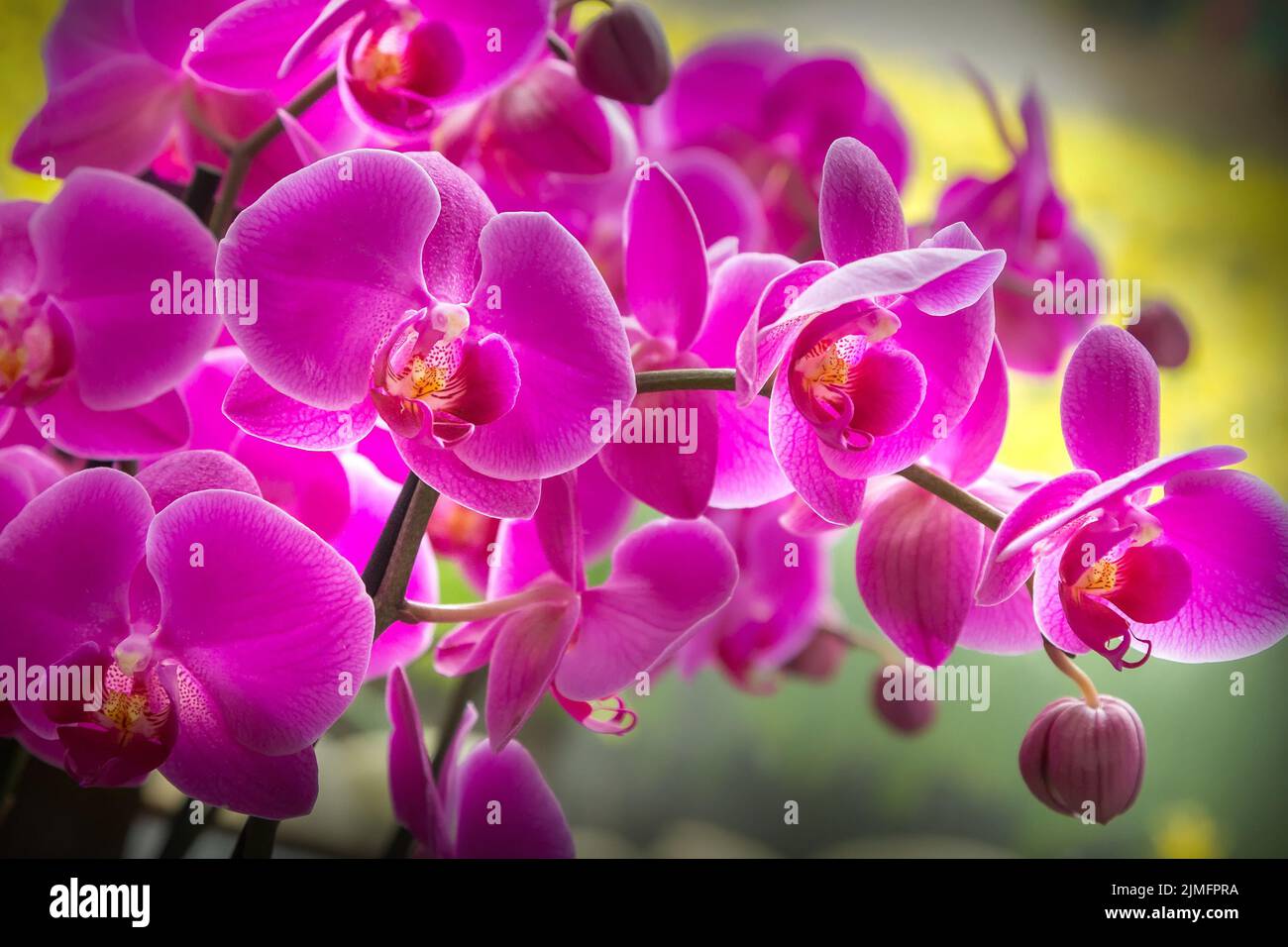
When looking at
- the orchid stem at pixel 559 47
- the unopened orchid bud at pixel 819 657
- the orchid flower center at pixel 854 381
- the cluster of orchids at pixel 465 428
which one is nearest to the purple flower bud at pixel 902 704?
the unopened orchid bud at pixel 819 657

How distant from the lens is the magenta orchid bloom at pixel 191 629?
1.30ft

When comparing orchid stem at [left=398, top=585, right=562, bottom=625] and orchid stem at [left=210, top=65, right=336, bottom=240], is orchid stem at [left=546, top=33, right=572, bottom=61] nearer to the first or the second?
orchid stem at [left=210, top=65, right=336, bottom=240]

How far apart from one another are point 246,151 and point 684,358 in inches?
8.5

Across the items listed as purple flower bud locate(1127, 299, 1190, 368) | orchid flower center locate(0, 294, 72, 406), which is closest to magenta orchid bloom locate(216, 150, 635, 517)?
orchid flower center locate(0, 294, 72, 406)

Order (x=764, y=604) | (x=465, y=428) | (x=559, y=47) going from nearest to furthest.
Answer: (x=465, y=428)
(x=559, y=47)
(x=764, y=604)

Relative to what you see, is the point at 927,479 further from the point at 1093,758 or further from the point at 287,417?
the point at 287,417

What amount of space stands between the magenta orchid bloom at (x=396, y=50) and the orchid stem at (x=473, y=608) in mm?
208

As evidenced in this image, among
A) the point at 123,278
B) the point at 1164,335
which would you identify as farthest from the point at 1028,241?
the point at 123,278

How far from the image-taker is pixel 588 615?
1.45ft

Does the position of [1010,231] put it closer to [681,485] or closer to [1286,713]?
[681,485]

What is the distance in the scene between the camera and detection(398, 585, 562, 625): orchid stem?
417mm

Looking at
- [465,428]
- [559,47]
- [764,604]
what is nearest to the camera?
[465,428]

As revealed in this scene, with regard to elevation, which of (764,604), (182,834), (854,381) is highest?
→ (854,381)

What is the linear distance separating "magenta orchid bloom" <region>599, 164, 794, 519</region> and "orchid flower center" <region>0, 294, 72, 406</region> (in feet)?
0.78
